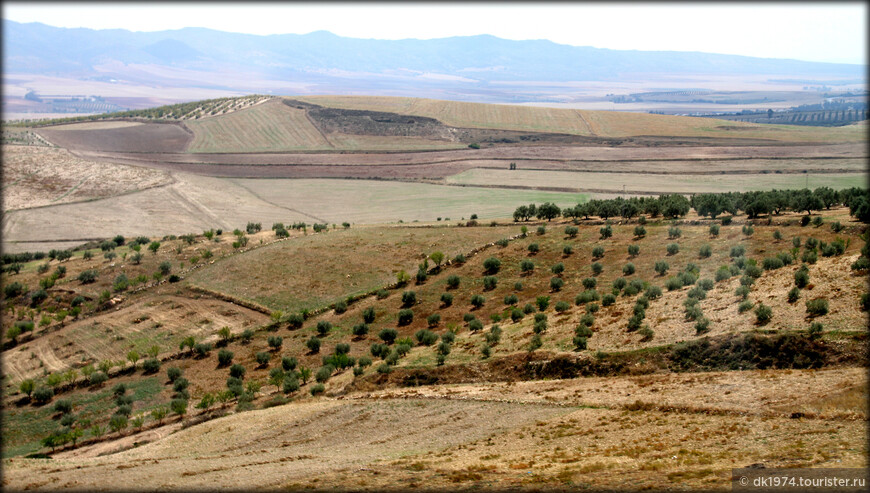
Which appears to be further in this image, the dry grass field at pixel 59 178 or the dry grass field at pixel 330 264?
the dry grass field at pixel 59 178

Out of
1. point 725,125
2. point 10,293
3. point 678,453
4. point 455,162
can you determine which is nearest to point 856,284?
point 678,453

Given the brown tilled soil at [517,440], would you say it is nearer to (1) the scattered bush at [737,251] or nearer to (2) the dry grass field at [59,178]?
(1) the scattered bush at [737,251]

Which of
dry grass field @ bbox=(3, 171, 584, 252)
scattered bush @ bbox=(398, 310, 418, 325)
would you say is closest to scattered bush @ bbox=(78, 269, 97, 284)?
dry grass field @ bbox=(3, 171, 584, 252)

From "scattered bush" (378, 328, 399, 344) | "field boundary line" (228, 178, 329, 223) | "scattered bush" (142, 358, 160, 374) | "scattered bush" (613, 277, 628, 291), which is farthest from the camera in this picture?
"field boundary line" (228, 178, 329, 223)

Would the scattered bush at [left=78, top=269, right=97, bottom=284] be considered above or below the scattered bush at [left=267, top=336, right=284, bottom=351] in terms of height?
above

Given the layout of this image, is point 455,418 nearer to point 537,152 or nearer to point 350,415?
point 350,415

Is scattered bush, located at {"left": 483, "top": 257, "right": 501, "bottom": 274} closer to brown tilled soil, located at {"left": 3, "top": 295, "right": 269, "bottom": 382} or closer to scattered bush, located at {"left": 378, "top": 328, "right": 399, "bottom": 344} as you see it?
scattered bush, located at {"left": 378, "top": 328, "right": 399, "bottom": 344}

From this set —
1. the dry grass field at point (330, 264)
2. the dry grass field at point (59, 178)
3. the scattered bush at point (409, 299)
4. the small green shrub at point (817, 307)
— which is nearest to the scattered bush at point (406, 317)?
the scattered bush at point (409, 299)

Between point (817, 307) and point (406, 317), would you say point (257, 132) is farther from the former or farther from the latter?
point (817, 307)

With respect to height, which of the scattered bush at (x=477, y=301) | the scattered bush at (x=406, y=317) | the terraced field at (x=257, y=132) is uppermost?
the terraced field at (x=257, y=132)
